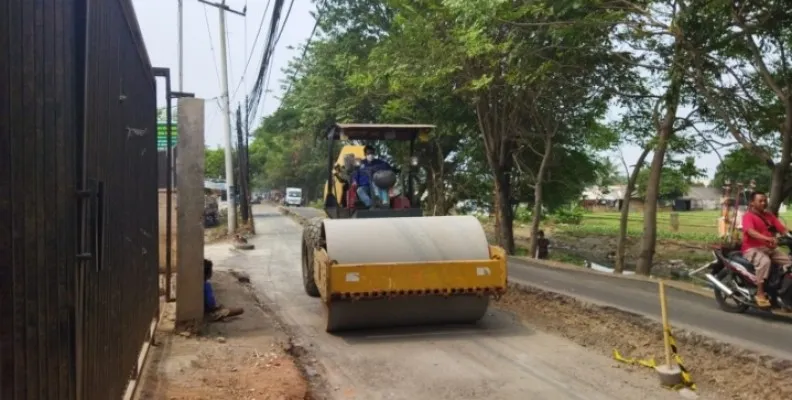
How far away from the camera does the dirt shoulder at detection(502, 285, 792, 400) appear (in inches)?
249

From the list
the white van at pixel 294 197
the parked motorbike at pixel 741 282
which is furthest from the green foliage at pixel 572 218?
the white van at pixel 294 197

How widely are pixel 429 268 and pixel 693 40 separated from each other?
7601mm

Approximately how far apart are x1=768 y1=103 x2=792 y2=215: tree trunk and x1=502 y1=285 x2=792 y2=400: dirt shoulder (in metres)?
5.13

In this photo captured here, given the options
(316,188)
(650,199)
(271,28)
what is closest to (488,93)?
(650,199)

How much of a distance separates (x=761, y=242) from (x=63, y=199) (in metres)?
8.27

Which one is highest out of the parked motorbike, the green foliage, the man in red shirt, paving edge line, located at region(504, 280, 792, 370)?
the man in red shirt

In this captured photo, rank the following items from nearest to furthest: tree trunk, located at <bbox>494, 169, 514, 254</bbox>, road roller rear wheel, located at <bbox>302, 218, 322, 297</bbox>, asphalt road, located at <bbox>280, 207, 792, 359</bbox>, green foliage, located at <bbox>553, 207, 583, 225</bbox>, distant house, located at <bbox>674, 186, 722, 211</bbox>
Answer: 1. asphalt road, located at <bbox>280, 207, 792, 359</bbox>
2. road roller rear wheel, located at <bbox>302, 218, 322, 297</bbox>
3. tree trunk, located at <bbox>494, 169, 514, 254</bbox>
4. green foliage, located at <bbox>553, 207, 583, 225</bbox>
5. distant house, located at <bbox>674, 186, 722, 211</bbox>

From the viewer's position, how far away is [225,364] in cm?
712

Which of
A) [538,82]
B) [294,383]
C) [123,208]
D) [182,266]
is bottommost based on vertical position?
[294,383]

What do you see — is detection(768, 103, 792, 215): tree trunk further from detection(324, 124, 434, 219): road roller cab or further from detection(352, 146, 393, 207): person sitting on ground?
detection(352, 146, 393, 207): person sitting on ground

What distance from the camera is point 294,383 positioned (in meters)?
6.43

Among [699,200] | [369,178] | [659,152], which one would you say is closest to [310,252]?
[369,178]

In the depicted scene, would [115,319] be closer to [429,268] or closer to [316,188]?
[429,268]

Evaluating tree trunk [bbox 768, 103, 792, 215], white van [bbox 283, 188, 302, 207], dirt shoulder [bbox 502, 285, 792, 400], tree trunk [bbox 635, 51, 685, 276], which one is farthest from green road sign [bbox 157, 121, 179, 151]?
white van [bbox 283, 188, 302, 207]
